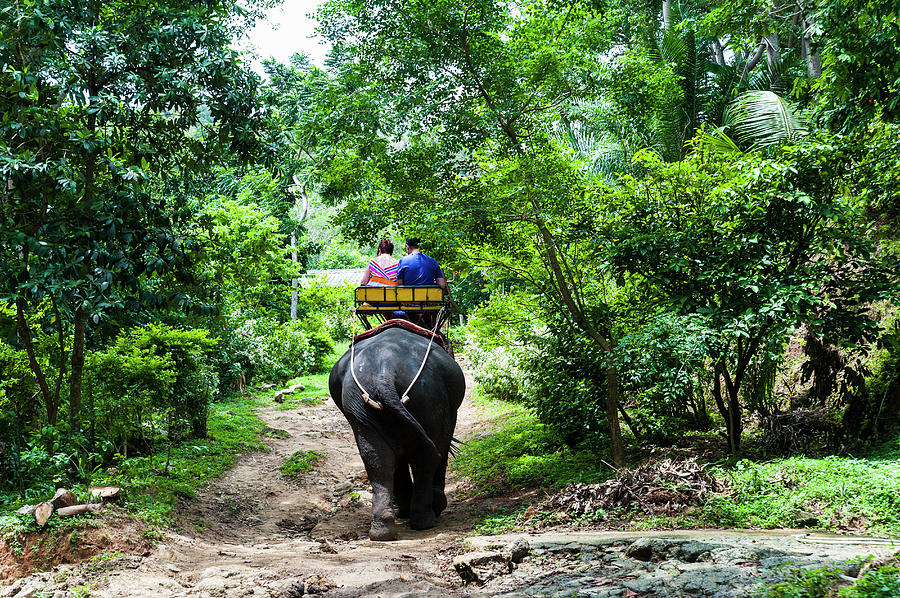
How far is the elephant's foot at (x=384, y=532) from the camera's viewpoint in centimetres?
633

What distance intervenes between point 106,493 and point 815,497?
6.16 metres

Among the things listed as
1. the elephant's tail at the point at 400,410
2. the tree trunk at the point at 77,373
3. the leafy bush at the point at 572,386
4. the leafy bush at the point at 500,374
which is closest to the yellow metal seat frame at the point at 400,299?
the elephant's tail at the point at 400,410

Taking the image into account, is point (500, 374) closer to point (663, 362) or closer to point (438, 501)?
point (438, 501)

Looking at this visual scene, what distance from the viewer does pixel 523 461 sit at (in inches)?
370

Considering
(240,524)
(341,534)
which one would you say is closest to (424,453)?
(341,534)

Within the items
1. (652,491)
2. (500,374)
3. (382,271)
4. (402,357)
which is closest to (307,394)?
(500,374)

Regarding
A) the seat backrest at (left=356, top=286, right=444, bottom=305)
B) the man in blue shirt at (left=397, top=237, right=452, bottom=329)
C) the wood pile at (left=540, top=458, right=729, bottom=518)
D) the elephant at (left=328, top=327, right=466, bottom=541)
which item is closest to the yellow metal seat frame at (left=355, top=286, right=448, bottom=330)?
the seat backrest at (left=356, top=286, right=444, bottom=305)

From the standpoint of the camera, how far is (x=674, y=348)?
6484mm

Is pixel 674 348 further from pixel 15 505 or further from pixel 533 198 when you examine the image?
pixel 15 505

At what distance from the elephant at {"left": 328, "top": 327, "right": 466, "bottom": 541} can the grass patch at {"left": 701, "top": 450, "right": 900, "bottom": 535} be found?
2.69m

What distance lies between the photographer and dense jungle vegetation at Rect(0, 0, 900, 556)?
250 inches

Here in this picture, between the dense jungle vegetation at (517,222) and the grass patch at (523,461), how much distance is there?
9 centimetres

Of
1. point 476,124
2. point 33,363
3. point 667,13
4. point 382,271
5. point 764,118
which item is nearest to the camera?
point 33,363

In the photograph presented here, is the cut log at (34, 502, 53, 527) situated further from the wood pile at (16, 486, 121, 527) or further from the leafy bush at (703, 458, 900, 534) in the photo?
the leafy bush at (703, 458, 900, 534)
